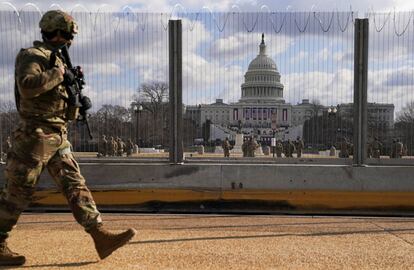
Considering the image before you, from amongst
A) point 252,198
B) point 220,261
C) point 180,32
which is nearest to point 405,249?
point 220,261

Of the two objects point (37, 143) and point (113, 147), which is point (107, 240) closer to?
point (37, 143)

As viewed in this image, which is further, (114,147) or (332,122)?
(114,147)

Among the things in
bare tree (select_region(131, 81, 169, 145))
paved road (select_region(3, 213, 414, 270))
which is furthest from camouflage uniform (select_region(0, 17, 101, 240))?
bare tree (select_region(131, 81, 169, 145))

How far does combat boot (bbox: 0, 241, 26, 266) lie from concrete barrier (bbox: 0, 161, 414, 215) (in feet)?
12.1

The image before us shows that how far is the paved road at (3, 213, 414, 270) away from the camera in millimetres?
4602

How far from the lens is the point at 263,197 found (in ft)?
26.6

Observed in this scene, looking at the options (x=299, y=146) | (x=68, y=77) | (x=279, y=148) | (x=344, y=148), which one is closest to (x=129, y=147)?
(x=344, y=148)

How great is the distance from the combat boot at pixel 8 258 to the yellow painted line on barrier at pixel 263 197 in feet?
12.0

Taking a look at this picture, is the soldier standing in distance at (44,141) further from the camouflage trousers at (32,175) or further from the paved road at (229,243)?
the paved road at (229,243)

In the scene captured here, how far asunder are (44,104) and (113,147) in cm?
464

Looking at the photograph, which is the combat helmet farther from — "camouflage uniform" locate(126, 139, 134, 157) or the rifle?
"camouflage uniform" locate(126, 139, 134, 157)

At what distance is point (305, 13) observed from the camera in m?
8.69

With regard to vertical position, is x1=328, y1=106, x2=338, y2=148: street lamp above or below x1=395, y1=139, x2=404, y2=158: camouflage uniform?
above

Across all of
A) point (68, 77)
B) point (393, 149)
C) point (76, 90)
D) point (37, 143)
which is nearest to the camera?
point (37, 143)
